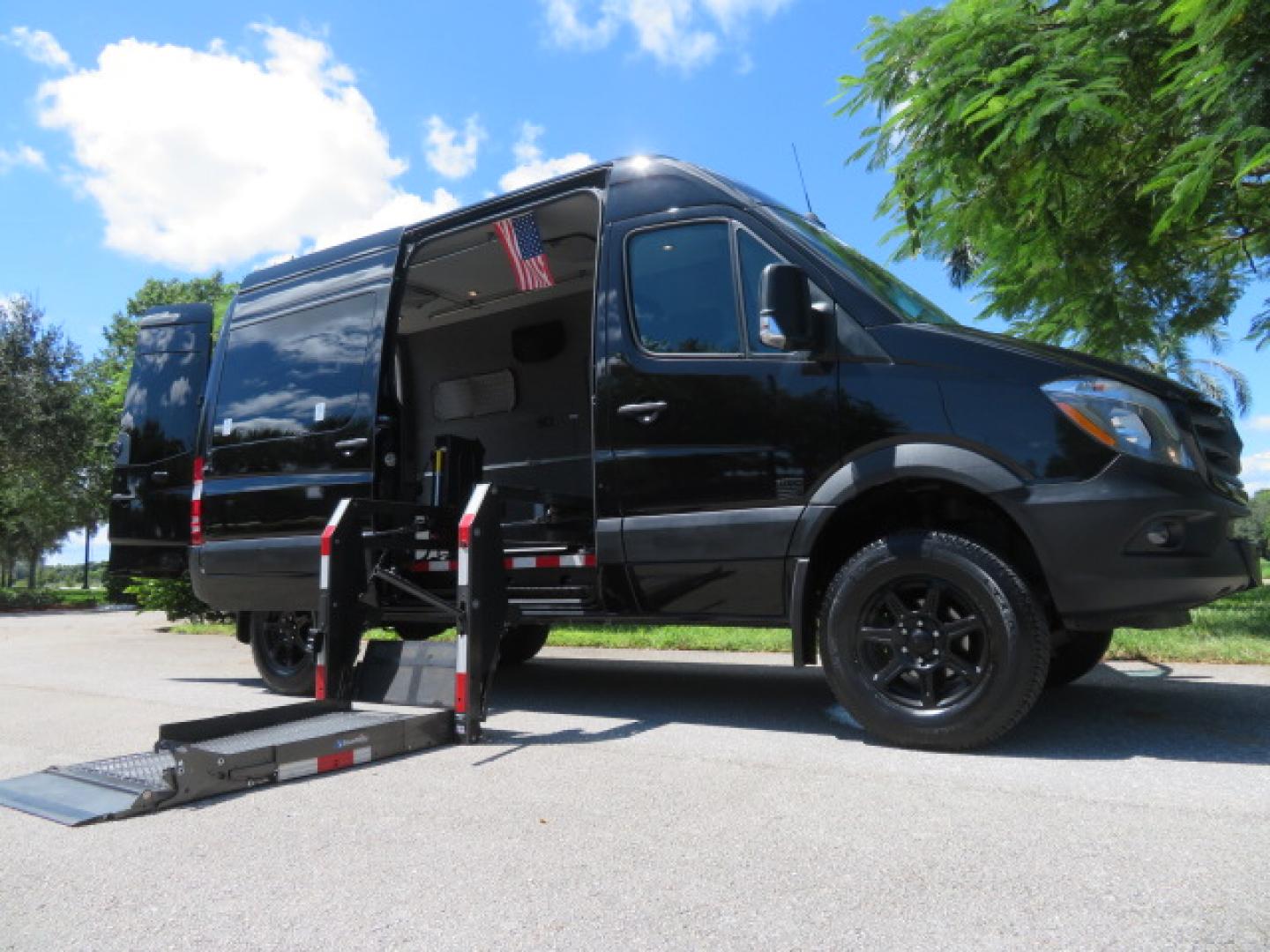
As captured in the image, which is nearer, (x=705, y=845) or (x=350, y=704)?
(x=705, y=845)

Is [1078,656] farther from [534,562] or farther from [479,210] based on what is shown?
[479,210]

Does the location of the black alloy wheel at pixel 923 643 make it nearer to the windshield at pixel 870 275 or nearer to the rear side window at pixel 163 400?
the windshield at pixel 870 275

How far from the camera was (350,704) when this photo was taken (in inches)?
184

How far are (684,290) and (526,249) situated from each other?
5.61 ft

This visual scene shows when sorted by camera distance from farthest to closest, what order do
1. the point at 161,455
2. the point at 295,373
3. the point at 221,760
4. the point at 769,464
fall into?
the point at 161,455 < the point at 295,373 < the point at 769,464 < the point at 221,760

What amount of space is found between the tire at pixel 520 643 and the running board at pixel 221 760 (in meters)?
2.74

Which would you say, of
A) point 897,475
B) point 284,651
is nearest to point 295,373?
point 284,651

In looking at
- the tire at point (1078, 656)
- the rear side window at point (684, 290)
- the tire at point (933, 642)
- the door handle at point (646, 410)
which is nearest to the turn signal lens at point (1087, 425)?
the tire at point (933, 642)

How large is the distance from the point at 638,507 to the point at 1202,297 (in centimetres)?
834

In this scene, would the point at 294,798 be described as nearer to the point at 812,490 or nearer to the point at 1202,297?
the point at 812,490

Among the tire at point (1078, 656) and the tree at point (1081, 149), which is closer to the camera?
the tire at point (1078, 656)

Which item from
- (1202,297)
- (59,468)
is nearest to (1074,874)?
(1202,297)

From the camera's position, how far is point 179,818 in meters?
3.13

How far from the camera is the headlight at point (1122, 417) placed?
11.6 ft
